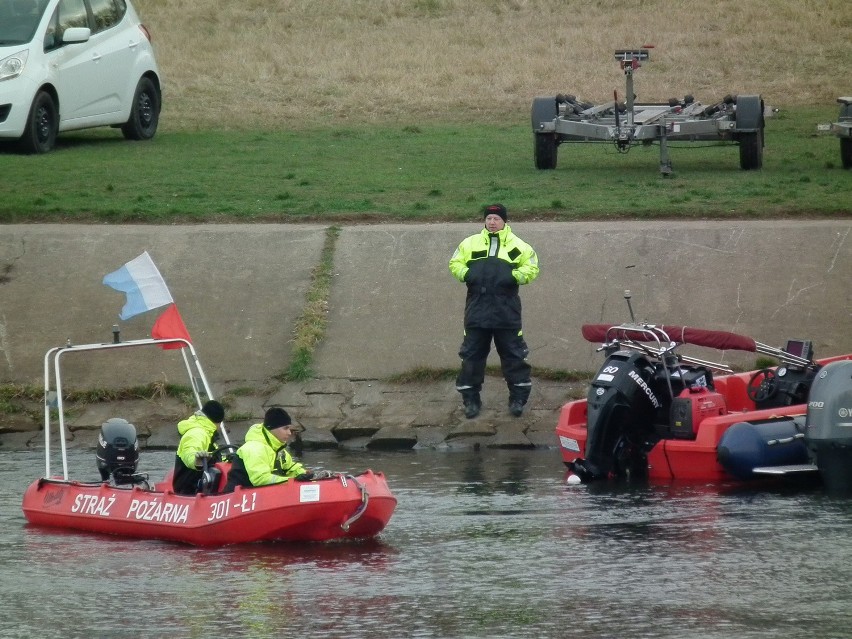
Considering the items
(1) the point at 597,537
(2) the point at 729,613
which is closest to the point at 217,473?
(1) the point at 597,537

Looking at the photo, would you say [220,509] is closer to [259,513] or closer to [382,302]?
[259,513]

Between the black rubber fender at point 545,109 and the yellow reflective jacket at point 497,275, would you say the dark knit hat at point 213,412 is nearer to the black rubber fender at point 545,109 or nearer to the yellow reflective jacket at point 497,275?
the yellow reflective jacket at point 497,275

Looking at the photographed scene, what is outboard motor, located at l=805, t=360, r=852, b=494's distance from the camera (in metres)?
10.5

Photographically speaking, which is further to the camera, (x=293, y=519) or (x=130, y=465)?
(x=130, y=465)

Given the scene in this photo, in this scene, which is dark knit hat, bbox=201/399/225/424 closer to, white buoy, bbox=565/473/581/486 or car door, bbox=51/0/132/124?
white buoy, bbox=565/473/581/486

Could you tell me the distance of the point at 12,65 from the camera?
1897 centimetres

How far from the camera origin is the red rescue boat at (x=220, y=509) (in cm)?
952

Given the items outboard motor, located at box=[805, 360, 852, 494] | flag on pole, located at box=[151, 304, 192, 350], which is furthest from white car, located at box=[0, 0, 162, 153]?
outboard motor, located at box=[805, 360, 852, 494]

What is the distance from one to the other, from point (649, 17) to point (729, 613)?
27924mm

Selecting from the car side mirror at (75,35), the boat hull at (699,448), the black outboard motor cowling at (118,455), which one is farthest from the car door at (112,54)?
the boat hull at (699,448)

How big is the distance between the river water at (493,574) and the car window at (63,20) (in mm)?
9824

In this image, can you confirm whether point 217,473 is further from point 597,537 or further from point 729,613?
point 729,613

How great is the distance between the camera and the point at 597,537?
9.46m

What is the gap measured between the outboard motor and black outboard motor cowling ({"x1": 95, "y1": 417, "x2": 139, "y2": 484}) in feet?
16.1
